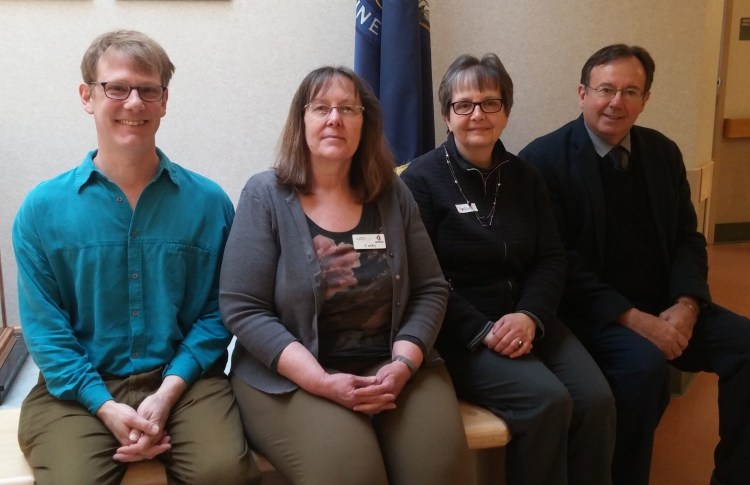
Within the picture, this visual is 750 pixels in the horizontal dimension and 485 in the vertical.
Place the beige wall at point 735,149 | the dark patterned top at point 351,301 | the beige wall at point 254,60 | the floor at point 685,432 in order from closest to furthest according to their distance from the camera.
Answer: the dark patterned top at point 351,301 < the floor at point 685,432 < the beige wall at point 254,60 < the beige wall at point 735,149

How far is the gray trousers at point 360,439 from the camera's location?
154cm

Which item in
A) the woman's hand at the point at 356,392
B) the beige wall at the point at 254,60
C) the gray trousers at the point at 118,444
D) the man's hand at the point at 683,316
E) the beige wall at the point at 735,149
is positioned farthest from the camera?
the beige wall at the point at 735,149

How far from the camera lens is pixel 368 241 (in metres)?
1.83

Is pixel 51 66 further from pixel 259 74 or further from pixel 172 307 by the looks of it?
pixel 172 307

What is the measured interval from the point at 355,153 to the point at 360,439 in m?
0.81

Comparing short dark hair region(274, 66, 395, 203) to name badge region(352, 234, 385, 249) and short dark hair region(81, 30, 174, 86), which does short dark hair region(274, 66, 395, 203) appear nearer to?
name badge region(352, 234, 385, 249)

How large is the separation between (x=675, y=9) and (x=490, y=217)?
153cm

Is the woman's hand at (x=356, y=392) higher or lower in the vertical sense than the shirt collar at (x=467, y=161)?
lower

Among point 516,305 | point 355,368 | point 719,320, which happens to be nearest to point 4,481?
point 355,368

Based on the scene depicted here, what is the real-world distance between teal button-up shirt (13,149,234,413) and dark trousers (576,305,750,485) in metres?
1.21

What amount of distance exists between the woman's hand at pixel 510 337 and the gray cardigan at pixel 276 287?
197mm

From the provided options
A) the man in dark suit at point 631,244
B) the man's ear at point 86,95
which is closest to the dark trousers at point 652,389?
the man in dark suit at point 631,244

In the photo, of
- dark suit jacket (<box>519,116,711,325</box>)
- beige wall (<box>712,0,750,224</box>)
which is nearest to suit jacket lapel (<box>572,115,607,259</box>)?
dark suit jacket (<box>519,116,711,325</box>)

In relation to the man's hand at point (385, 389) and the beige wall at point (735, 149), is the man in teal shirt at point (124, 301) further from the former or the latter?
the beige wall at point (735, 149)
